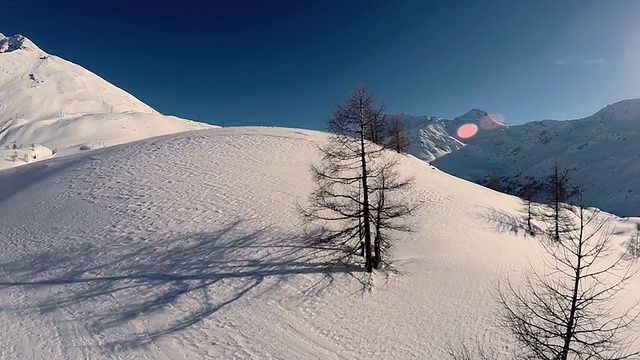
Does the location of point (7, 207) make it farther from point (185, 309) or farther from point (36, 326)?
point (185, 309)

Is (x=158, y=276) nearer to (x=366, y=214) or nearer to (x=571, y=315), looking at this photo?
(x=366, y=214)

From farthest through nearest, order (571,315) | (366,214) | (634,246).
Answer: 1. (634,246)
2. (366,214)
3. (571,315)

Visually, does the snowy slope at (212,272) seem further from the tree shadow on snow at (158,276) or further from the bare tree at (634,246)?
the bare tree at (634,246)

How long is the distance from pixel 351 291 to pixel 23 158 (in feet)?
333

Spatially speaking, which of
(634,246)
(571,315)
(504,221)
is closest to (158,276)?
(571,315)

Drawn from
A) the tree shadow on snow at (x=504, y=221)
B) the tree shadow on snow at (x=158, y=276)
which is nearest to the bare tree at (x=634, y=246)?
the tree shadow on snow at (x=504, y=221)

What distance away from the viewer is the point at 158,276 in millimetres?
15211

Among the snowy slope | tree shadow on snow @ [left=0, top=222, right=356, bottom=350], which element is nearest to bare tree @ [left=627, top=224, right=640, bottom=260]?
the snowy slope

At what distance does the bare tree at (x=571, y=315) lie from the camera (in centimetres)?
795

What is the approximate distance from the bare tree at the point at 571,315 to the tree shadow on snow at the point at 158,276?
832 cm

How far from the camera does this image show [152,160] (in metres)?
27.7

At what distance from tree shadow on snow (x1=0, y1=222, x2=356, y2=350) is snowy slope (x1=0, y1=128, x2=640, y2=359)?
0.24 feet

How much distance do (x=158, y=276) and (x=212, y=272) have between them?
92.9 inches

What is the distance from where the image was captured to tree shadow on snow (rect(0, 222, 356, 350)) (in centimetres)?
1263
